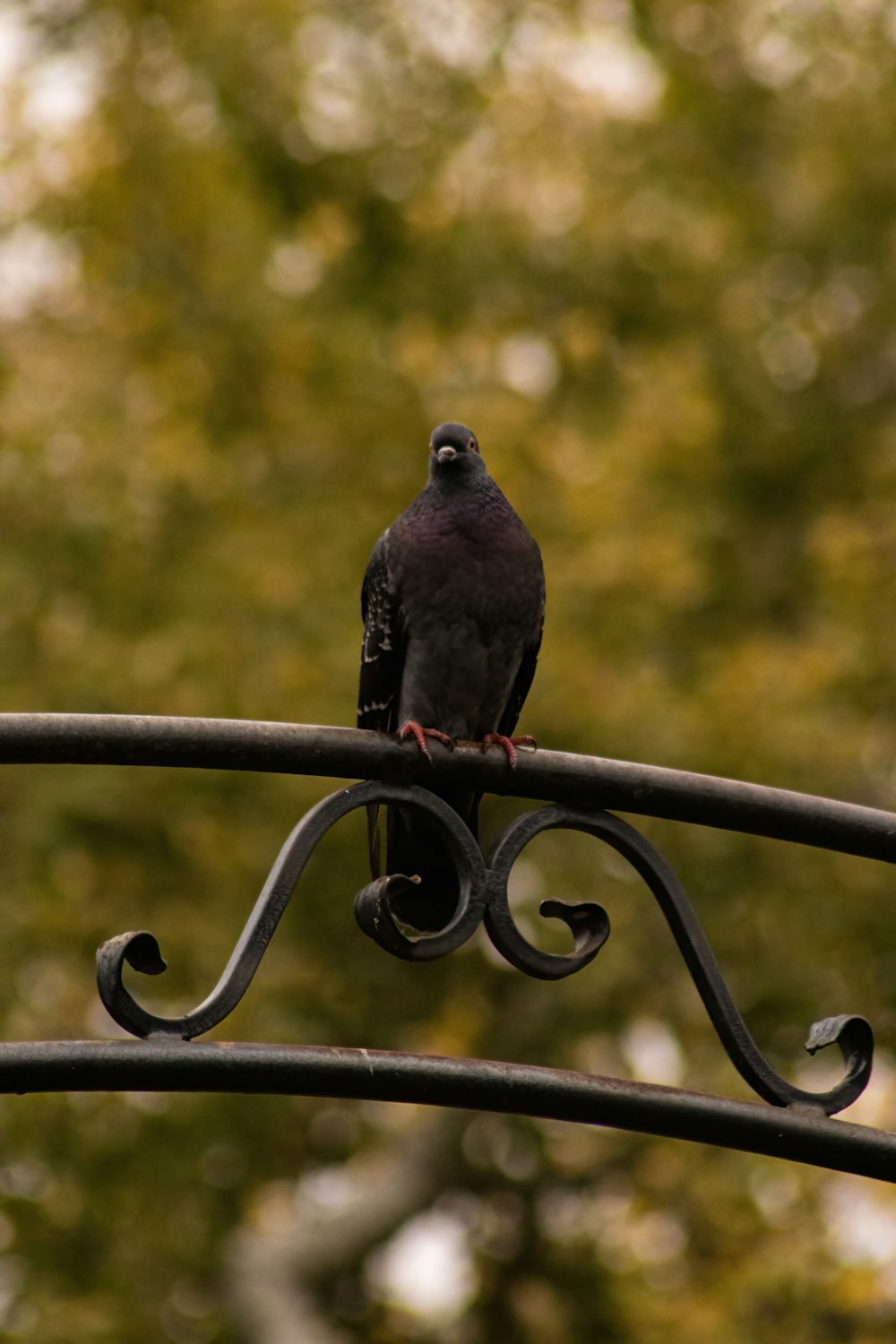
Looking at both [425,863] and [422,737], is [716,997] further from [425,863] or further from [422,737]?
[425,863]

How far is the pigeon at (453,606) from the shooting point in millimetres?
4035

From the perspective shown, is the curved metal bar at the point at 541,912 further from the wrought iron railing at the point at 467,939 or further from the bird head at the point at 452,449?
the bird head at the point at 452,449

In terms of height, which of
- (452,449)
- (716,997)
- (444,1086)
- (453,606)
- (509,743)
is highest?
(452,449)

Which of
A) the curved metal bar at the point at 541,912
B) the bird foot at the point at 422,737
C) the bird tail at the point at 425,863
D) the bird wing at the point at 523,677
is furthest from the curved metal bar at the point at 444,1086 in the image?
the bird wing at the point at 523,677

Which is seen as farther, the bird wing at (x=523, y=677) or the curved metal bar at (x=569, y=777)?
the bird wing at (x=523, y=677)

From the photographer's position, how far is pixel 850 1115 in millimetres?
7207

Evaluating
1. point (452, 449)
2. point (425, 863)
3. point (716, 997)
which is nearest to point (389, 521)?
point (452, 449)

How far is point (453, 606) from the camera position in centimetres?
404

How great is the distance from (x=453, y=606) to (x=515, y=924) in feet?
5.73

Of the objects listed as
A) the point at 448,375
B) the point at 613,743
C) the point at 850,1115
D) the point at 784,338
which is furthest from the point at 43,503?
the point at 784,338

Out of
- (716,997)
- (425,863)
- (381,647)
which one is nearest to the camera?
(716,997)

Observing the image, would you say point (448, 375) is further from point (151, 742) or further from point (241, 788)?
point (151, 742)

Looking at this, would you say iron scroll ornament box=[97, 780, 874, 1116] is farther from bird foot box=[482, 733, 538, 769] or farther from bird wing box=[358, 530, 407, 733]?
bird wing box=[358, 530, 407, 733]

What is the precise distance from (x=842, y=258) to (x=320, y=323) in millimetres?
3202
